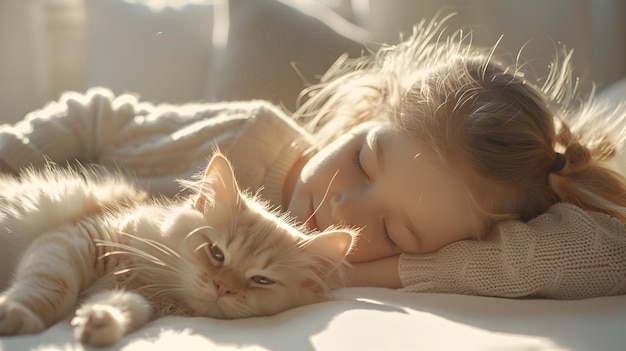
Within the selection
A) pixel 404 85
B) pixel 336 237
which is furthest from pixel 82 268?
pixel 404 85

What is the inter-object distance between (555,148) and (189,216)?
2.59 feet

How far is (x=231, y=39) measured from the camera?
187 centimetres

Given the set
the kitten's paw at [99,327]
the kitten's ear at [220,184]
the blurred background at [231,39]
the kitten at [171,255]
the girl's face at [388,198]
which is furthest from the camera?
the blurred background at [231,39]

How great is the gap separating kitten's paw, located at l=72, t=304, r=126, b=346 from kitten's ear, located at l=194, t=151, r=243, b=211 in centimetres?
33

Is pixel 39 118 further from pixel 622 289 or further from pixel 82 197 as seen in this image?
pixel 622 289

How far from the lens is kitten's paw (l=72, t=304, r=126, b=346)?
28.4 inches

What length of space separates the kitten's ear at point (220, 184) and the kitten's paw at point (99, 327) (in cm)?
33

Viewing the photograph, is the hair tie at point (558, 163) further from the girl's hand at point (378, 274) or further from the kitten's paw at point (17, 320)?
the kitten's paw at point (17, 320)

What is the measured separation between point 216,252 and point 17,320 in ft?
1.05

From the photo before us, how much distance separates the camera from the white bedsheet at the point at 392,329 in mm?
754

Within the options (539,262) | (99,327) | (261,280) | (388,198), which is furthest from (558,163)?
(99,327)

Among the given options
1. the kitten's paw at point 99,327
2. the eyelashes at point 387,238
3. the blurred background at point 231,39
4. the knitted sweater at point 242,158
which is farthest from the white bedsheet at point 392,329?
the blurred background at point 231,39

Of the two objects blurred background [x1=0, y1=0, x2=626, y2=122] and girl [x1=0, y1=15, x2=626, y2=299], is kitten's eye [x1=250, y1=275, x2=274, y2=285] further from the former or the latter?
blurred background [x1=0, y1=0, x2=626, y2=122]

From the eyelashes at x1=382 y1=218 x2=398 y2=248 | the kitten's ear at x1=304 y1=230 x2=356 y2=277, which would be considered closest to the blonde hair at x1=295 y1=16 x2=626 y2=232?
the eyelashes at x1=382 y1=218 x2=398 y2=248
